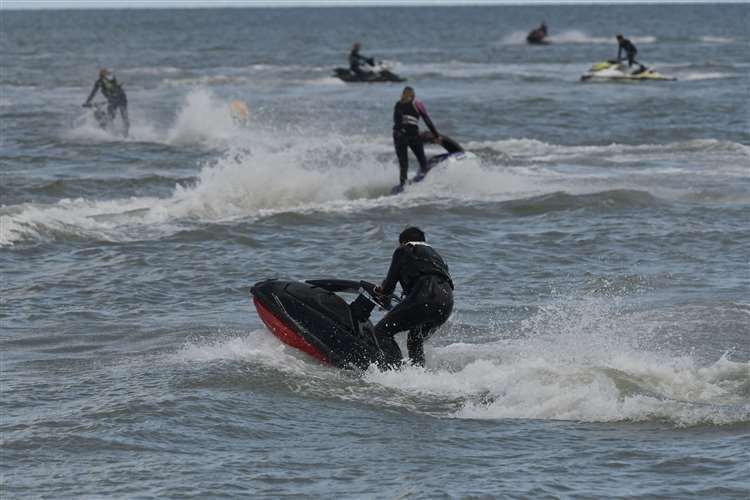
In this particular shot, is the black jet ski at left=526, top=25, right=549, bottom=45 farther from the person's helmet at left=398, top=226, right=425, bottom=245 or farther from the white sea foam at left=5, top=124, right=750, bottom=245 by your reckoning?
the person's helmet at left=398, top=226, right=425, bottom=245

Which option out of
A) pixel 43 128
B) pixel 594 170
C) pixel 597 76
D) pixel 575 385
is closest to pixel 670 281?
pixel 575 385

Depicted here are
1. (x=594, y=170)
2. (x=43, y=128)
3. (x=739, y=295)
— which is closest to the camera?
(x=739, y=295)

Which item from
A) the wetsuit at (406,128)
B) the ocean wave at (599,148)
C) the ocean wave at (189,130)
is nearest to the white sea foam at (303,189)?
the ocean wave at (599,148)

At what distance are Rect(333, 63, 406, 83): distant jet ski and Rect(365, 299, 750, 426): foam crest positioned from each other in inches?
1263

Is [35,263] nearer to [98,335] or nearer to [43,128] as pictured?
[98,335]

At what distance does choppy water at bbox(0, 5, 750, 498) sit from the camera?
820cm

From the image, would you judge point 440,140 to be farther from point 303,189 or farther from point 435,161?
point 303,189

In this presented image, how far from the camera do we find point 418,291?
32.4 ft

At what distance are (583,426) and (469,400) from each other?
0.95 m

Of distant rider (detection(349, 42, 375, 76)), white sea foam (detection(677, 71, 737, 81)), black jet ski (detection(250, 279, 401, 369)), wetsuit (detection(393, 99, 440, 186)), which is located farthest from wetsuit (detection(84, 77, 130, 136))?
white sea foam (detection(677, 71, 737, 81))

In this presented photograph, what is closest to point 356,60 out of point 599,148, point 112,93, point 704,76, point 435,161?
point 704,76

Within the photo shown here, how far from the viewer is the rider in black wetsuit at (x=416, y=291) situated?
389 inches

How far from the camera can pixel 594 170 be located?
77.5 feet

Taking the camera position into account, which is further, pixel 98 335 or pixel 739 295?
pixel 739 295
